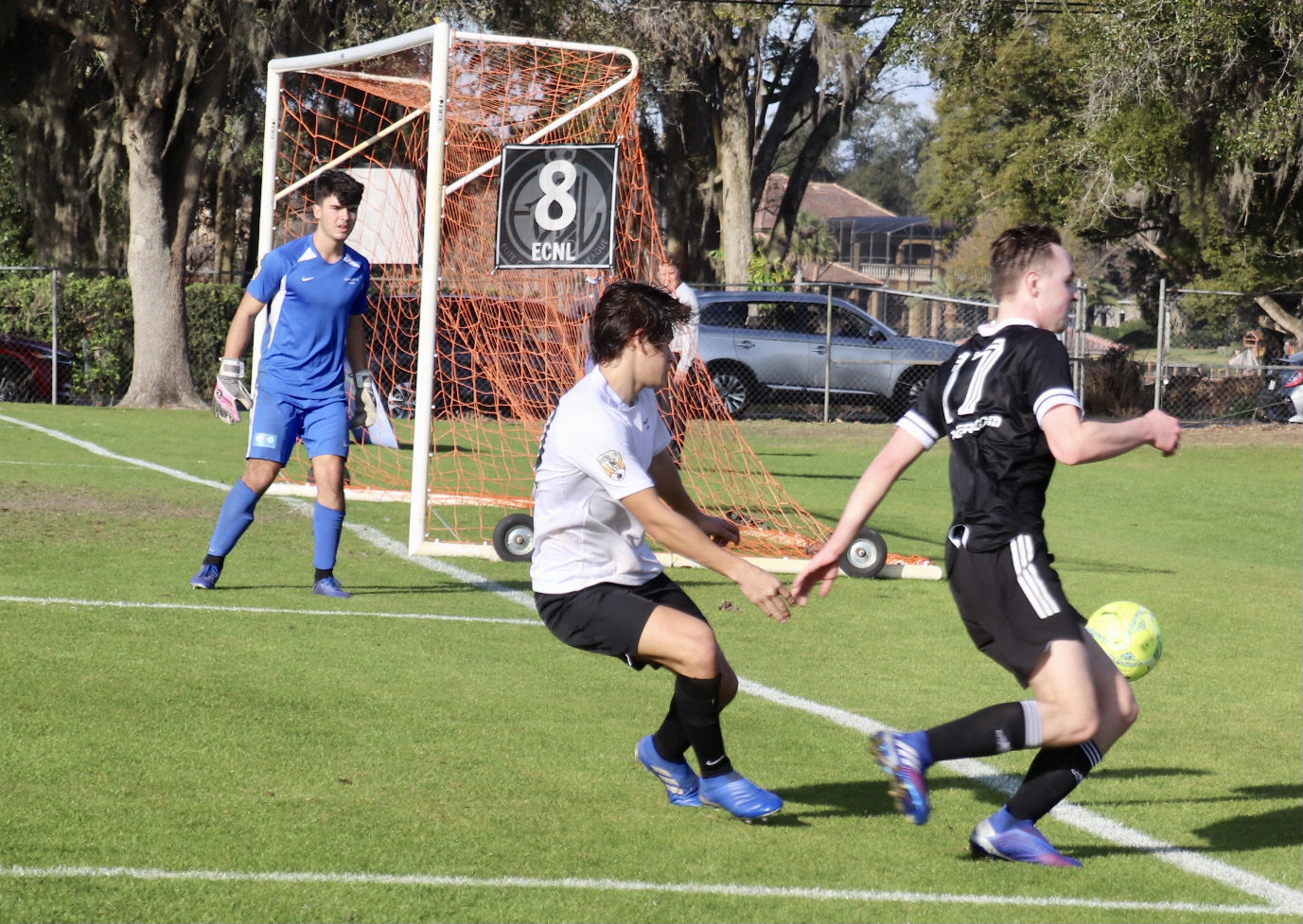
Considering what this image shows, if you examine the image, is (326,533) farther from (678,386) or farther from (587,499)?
(587,499)

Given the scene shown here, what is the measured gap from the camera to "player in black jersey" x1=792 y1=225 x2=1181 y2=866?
4.04 m

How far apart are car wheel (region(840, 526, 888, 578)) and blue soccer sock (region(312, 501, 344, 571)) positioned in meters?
3.28

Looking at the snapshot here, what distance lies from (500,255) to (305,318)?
2.68 meters

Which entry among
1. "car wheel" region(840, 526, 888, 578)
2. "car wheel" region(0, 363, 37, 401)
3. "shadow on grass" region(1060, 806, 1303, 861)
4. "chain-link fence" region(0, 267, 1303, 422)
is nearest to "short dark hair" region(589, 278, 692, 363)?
"shadow on grass" region(1060, 806, 1303, 861)

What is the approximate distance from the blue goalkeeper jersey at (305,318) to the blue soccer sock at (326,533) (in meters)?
0.64

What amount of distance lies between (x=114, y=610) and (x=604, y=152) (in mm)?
4727

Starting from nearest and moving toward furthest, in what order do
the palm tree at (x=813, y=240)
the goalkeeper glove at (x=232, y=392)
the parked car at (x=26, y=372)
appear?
the goalkeeper glove at (x=232, y=392), the parked car at (x=26, y=372), the palm tree at (x=813, y=240)

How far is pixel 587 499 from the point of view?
14.8ft

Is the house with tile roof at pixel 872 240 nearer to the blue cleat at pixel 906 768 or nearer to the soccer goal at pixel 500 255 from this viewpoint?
the soccer goal at pixel 500 255

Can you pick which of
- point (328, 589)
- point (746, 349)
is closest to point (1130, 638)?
point (328, 589)

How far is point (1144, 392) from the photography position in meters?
26.5

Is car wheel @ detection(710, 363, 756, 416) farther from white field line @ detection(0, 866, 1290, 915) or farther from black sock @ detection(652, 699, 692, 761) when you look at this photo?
white field line @ detection(0, 866, 1290, 915)

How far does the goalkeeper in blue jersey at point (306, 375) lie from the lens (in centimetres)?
795

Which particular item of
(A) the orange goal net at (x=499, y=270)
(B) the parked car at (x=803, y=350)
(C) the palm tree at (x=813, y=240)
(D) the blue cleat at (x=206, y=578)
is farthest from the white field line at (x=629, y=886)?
(C) the palm tree at (x=813, y=240)
